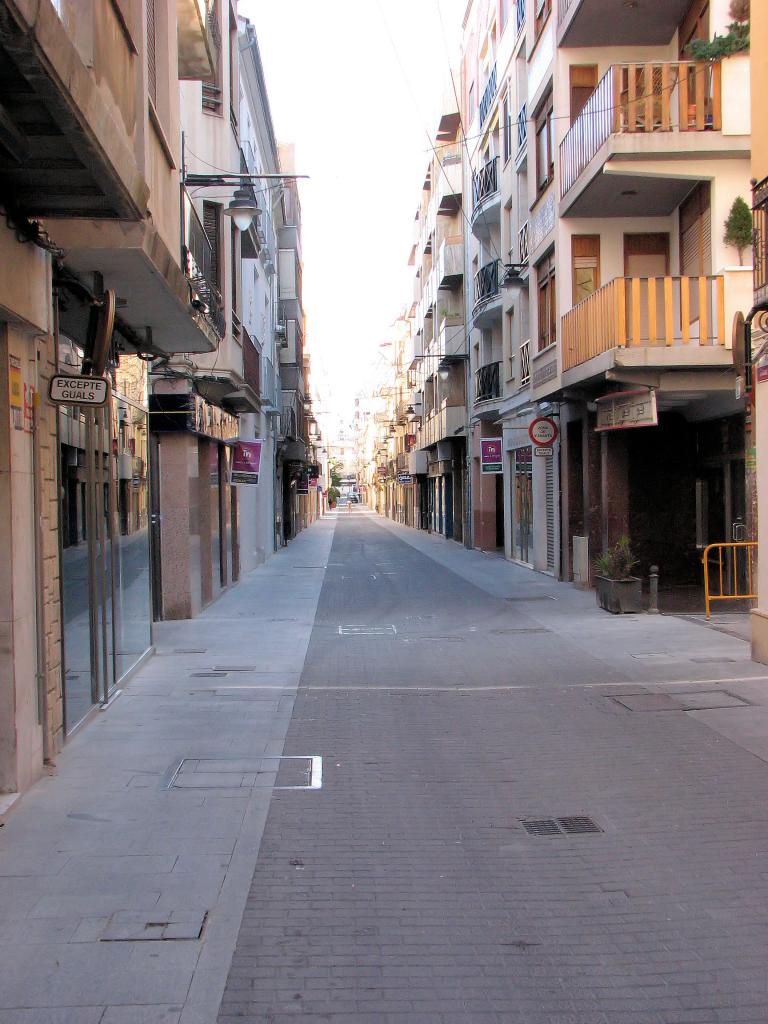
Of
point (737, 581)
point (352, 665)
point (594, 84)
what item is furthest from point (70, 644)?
point (594, 84)

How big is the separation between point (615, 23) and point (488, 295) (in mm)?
11344

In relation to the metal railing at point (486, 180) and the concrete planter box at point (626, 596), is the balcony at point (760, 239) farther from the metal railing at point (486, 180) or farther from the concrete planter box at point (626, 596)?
the metal railing at point (486, 180)

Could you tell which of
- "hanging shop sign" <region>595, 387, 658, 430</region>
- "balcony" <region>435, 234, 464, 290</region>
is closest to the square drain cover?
"hanging shop sign" <region>595, 387, 658, 430</region>

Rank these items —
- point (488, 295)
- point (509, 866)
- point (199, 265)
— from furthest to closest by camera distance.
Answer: point (488, 295) < point (199, 265) < point (509, 866)

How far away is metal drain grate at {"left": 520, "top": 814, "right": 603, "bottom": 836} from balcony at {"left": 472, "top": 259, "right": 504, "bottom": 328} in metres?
22.2

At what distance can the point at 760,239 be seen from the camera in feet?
33.9

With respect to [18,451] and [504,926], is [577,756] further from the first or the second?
[18,451]

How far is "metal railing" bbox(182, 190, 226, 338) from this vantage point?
1165 cm

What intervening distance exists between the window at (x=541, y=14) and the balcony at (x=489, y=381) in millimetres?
9429

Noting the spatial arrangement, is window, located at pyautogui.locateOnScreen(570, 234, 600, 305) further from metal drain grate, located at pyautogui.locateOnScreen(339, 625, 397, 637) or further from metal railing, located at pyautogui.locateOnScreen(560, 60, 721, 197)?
metal drain grate, located at pyautogui.locateOnScreen(339, 625, 397, 637)

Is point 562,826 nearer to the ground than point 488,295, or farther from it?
nearer to the ground

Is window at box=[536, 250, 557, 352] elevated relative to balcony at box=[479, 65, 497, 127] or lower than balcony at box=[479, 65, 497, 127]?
lower

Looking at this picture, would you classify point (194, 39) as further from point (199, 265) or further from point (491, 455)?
point (491, 455)

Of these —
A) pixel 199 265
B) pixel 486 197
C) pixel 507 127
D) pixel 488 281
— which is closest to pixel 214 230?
pixel 199 265
